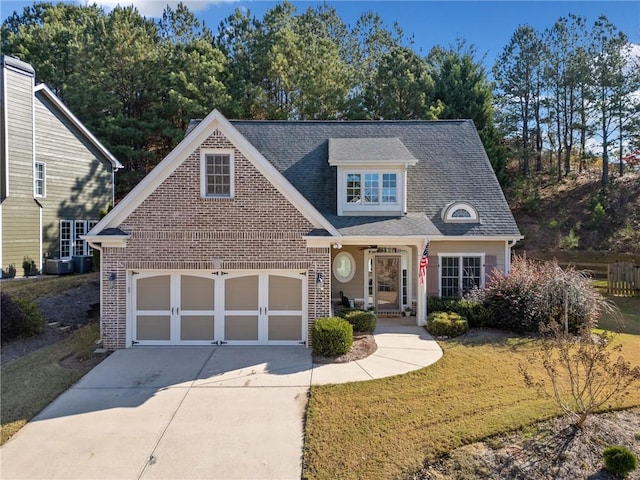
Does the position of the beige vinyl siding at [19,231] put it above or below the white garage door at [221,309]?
above

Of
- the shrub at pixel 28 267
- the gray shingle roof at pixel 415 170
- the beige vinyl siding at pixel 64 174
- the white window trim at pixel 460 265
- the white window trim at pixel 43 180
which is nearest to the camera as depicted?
the gray shingle roof at pixel 415 170

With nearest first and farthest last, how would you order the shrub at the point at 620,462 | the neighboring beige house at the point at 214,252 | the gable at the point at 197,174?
the shrub at the point at 620,462
the gable at the point at 197,174
the neighboring beige house at the point at 214,252

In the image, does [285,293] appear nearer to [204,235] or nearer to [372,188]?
[204,235]

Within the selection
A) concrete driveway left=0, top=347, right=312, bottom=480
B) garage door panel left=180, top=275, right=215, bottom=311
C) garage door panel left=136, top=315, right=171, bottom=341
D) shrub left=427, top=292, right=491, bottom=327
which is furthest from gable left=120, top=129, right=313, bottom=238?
shrub left=427, top=292, right=491, bottom=327

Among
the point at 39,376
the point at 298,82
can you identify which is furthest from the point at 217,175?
the point at 298,82

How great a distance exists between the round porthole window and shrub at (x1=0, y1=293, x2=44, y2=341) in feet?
32.5

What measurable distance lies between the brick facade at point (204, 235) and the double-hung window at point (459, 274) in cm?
554

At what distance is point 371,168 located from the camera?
1453 centimetres

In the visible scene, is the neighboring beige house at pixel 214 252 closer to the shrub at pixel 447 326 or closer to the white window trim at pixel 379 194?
the white window trim at pixel 379 194

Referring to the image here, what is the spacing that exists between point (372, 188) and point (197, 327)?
7.58 meters

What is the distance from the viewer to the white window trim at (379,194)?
14547 millimetres

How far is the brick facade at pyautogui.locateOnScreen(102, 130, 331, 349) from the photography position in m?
11.2

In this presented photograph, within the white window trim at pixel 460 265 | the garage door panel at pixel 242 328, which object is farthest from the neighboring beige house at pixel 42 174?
the white window trim at pixel 460 265

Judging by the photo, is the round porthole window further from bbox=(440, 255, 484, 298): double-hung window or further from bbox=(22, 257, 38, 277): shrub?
bbox=(22, 257, 38, 277): shrub
